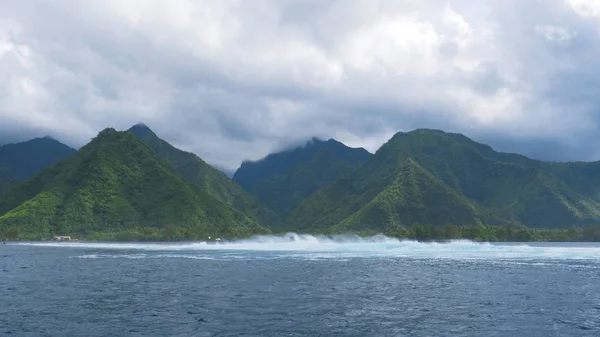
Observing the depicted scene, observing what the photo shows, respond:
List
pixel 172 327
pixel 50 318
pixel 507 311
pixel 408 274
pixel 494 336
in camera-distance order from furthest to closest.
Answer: pixel 408 274 < pixel 507 311 < pixel 50 318 < pixel 172 327 < pixel 494 336

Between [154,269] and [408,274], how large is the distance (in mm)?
54073

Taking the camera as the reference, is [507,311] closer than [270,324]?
No

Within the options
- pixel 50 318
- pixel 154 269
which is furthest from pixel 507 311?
pixel 154 269

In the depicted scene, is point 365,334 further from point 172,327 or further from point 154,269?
point 154,269

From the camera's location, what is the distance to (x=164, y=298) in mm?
66125

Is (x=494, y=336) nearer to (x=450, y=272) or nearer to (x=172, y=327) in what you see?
(x=172, y=327)

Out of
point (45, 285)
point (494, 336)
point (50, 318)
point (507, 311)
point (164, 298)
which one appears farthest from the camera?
point (45, 285)

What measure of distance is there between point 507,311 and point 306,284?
33.4m

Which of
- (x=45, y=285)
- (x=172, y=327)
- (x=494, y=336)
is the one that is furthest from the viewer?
(x=45, y=285)

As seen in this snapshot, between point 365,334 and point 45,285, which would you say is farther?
point 45,285

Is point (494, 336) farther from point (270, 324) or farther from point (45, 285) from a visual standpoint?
point (45, 285)

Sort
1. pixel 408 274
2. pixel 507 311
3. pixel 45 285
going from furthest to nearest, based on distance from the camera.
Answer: pixel 408 274 → pixel 45 285 → pixel 507 311

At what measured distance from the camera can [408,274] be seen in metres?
102

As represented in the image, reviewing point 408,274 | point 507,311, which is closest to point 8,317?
point 507,311
